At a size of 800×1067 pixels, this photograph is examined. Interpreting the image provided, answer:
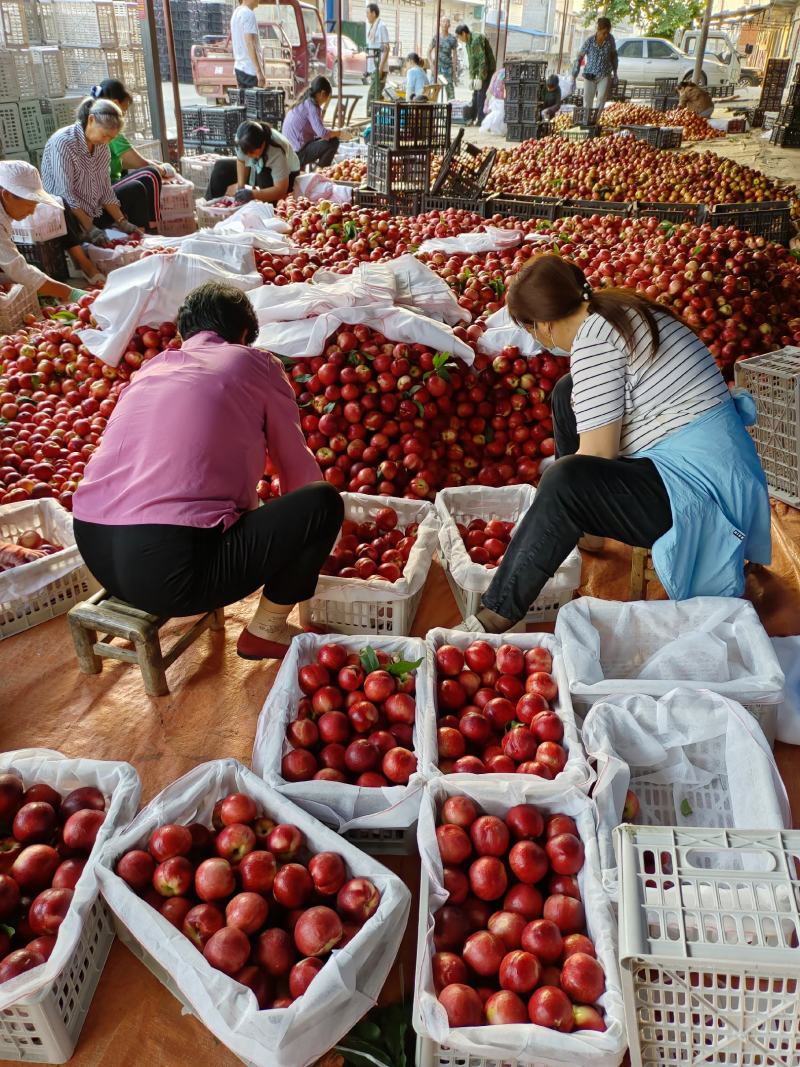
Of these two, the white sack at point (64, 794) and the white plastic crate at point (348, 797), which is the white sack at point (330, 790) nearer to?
the white plastic crate at point (348, 797)

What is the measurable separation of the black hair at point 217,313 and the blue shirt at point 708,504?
1354 mm

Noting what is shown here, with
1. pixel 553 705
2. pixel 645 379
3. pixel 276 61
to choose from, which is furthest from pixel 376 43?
pixel 553 705

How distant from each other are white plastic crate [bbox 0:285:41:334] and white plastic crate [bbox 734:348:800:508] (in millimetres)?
4374

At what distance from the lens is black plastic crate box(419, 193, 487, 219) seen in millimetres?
6395

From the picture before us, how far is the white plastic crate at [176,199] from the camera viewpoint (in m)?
7.64

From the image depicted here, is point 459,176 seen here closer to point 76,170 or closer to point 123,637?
point 76,170

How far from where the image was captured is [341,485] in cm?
338

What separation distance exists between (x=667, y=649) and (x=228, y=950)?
141 cm

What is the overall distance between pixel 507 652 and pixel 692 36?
93.8ft

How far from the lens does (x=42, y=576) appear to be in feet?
8.79

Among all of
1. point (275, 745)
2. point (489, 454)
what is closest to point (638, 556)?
point (489, 454)

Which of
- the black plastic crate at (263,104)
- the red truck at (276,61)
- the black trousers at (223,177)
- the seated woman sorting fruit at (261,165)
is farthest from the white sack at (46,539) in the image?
the red truck at (276,61)

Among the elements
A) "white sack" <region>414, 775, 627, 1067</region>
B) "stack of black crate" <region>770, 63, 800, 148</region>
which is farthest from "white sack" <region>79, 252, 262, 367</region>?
"stack of black crate" <region>770, 63, 800, 148</region>

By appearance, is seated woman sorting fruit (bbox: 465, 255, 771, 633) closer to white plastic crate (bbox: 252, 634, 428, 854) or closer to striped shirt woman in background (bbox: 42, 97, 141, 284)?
white plastic crate (bbox: 252, 634, 428, 854)
